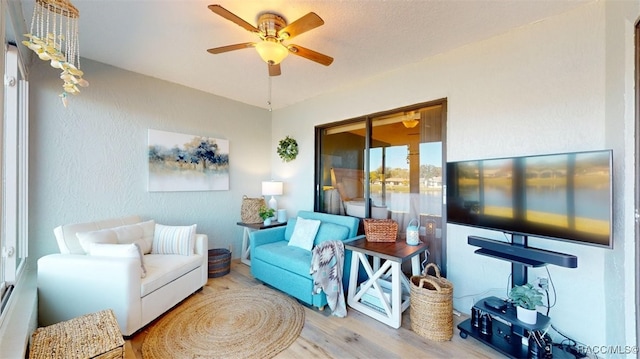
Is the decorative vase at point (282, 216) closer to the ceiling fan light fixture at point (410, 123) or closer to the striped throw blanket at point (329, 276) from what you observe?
the striped throw blanket at point (329, 276)

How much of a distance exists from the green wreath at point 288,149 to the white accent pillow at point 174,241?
71.5 inches

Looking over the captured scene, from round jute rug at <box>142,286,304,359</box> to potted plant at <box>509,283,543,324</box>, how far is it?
5.49 ft

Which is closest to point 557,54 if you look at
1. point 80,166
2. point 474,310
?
point 474,310

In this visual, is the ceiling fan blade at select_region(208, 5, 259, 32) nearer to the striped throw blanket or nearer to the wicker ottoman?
the striped throw blanket

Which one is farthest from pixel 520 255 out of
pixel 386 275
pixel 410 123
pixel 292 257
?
pixel 292 257

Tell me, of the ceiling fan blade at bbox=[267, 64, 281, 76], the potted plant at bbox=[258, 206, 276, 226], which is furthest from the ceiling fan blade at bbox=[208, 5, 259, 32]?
the potted plant at bbox=[258, 206, 276, 226]

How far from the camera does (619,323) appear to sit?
1.61 m

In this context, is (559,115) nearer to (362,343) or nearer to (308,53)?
(308,53)

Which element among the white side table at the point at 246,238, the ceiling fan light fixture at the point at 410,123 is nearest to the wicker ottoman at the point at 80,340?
the white side table at the point at 246,238

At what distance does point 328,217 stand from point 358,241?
2.04 ft

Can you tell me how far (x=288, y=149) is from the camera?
13.5ft

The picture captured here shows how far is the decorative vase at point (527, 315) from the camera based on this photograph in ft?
5.71

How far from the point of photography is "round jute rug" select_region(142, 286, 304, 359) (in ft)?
6.33

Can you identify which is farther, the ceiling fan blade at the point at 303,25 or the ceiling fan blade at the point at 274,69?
the ceiling fan blade at the point at 274,69
